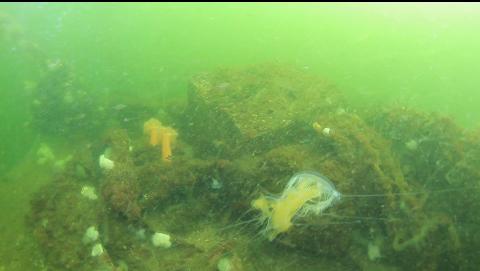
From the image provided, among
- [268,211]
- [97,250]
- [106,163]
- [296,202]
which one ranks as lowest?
[97,250]

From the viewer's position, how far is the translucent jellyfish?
406 cm

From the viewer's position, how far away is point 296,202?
13.3 ft

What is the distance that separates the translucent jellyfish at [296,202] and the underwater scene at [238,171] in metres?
0.02

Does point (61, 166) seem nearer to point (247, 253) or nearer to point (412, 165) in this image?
point (247, 253)

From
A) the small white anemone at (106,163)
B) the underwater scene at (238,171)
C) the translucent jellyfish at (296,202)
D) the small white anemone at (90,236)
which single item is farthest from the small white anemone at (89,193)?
the translucent jellyfish at (296,202)

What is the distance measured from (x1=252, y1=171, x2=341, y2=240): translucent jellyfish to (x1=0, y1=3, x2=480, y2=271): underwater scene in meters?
0.02

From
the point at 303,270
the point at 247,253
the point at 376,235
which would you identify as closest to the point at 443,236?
the point at 376,235

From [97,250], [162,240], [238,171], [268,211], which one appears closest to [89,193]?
[97,250]

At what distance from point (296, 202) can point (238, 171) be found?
0.93m

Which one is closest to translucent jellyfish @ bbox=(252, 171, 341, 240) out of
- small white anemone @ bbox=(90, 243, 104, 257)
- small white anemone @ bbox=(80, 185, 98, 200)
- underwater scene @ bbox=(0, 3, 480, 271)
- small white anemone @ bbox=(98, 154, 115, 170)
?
underwater scene @ bbox=(0, 3, 480, 271)

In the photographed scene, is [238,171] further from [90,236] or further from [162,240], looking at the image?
[90,236]

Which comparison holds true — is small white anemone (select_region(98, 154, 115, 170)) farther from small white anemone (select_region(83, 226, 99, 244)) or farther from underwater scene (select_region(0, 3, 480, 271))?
small white anemone (select_region(83, 226, 99, 244))

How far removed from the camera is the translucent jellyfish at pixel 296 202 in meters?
4.06

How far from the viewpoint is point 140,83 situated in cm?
923
